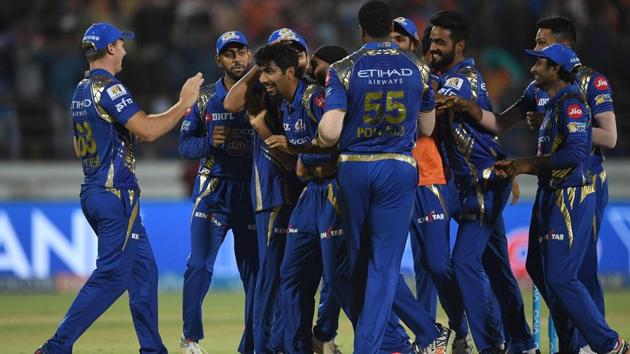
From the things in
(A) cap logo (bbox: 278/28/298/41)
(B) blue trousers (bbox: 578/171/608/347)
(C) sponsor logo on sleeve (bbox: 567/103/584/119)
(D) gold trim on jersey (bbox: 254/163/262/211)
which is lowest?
(B) blue trousers (bbox: 578/171/608/347)

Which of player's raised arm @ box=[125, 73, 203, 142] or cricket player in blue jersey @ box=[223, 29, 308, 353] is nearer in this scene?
player's raised arm @ box=[125, 73, 203, 142]

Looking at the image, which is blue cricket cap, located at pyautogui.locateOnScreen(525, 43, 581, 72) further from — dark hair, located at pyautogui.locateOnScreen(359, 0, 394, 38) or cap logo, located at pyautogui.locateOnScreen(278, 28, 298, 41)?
cap logo, located at pyautogui.locateOnScreen(278, 28, 298, 41)

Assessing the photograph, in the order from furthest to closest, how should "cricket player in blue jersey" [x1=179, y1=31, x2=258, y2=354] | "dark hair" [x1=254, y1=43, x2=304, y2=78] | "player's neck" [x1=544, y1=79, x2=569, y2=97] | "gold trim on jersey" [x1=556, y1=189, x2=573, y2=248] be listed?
"cricket player in blue jersey" [x1=179, y1=31, x2=258, y2=354] < "player's neck" [x1=544, y1=79, x2=569, y2=97] < "gold trim on jersey" [x1=556, y1=189, x2=573, y2=248] < "dark hair" [x1=254, y1=43, x2=304, y2=78]

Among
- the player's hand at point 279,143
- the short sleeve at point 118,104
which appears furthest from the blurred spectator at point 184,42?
the player's hand at point 279,143

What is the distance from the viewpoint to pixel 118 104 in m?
8.81

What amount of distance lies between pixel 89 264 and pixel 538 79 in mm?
8912

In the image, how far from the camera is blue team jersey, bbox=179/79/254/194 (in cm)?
996

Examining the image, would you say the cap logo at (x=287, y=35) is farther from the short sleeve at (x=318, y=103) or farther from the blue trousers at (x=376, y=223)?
the blue trousers at (x=376, y=223)

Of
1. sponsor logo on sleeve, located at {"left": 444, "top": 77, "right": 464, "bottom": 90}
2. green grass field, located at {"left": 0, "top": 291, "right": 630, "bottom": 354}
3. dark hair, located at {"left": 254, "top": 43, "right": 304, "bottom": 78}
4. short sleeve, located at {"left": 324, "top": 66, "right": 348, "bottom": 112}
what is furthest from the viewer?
green grass field, located at {"left": 0, "top": 291, "right": 630, "bottom": 354}

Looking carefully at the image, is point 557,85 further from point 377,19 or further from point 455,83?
Answer: point 377,19

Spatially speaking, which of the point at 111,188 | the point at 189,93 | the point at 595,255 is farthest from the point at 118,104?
the point at 595,255

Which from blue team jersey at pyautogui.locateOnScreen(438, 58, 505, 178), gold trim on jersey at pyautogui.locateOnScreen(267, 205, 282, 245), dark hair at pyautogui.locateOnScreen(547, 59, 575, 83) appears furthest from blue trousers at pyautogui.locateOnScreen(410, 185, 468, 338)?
dark hair at pyautogui.locateOnScreen(547, 59, 575, 83)

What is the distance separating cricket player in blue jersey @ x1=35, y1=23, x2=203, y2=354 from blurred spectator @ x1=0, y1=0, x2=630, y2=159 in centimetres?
966

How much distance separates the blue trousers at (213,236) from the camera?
9891mm
